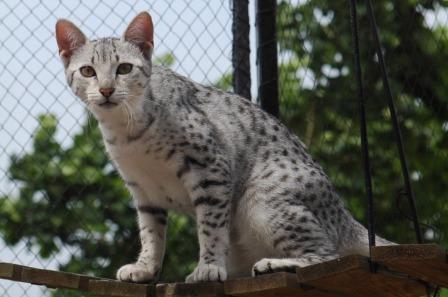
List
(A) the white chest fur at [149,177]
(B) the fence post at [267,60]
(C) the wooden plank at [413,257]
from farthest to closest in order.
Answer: (B) the fence post at [267,60]
(A) the white chest fur at [149,177]
(C) the wooden plank at [413,257]

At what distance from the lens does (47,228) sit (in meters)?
4.73

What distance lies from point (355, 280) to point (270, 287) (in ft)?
0.89

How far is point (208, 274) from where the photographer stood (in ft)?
11.0

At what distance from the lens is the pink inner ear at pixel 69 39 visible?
358cm

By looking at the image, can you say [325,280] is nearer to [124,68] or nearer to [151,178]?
[151,178]

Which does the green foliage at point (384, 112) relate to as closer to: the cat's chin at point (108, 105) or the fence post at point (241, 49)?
the fence post at point (241, 49)

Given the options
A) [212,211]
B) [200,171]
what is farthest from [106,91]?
[212,211]

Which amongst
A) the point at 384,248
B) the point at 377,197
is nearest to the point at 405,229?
the point at 377,197

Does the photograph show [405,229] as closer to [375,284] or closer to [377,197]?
[377,197]

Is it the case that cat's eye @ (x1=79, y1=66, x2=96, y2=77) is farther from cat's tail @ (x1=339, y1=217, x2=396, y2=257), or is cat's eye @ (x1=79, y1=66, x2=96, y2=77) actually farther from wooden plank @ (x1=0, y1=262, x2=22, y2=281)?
cat's tail @ (x1=339, y1=217, x2=396, y2=257)

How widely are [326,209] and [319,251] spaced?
25 cm

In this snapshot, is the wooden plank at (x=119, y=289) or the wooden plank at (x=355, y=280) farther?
the wooden plank at (x=119, y=289)

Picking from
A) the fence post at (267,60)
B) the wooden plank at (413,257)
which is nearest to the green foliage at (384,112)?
the fence post at (267,60)

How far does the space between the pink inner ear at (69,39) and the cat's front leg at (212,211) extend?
0.64m
